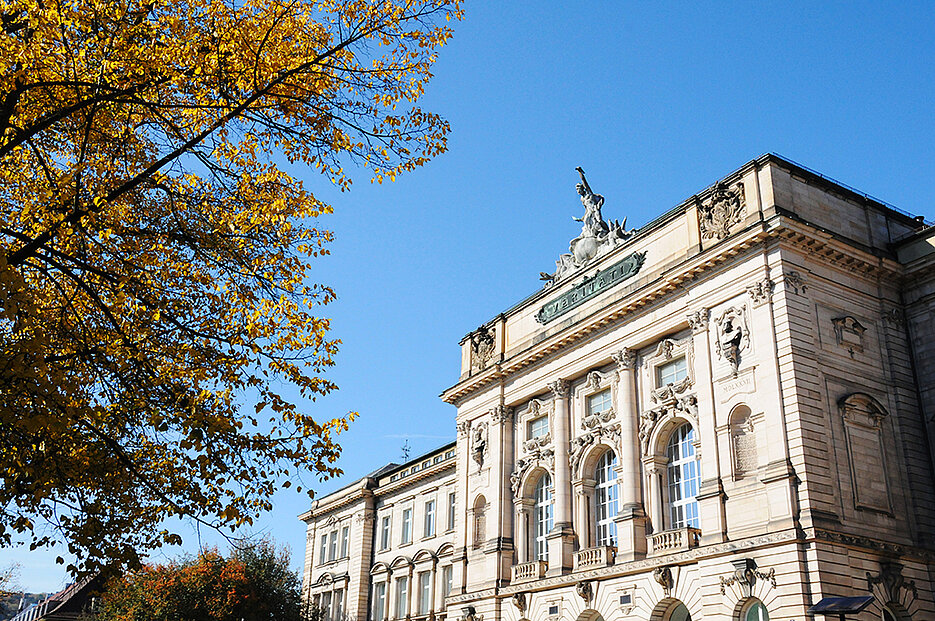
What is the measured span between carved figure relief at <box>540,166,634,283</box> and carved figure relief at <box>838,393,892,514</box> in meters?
12.3

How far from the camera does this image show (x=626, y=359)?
3259 cm

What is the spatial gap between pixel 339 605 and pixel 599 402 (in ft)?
98.3

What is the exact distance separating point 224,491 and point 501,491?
26160 millimetres

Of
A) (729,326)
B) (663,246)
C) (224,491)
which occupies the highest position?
(663,246)

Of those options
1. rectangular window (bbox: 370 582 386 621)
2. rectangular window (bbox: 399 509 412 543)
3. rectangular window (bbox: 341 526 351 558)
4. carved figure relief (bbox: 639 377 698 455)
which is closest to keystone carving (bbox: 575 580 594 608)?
carved figure relief (bbox: 639 377 698 455)

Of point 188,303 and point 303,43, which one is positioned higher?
point 303,43

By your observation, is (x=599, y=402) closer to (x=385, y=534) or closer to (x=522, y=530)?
(x=522, y=530)

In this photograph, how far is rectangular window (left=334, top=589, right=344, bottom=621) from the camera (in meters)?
55.5

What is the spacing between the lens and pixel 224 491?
12.6 metres

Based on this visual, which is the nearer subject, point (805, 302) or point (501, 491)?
point (805, 302)

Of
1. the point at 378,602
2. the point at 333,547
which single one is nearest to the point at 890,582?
the point at 378,602

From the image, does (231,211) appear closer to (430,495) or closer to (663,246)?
(663,246)

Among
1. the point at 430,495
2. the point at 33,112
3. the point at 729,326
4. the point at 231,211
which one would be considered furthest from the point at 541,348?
the point at 33,112

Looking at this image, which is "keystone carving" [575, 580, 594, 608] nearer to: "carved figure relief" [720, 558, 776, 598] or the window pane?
"carved figure relief" [720, 558, 776, 598]
